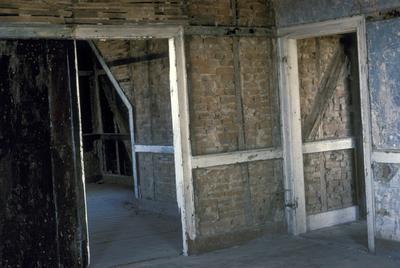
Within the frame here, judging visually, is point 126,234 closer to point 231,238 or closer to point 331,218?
point 231,238

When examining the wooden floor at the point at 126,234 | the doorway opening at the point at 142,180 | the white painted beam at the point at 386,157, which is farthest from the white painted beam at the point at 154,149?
the white painted beam at the point at 386,157

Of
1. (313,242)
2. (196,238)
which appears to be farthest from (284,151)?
(196,238)

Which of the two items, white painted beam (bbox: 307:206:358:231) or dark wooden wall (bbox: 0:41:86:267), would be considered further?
white painted beam (bbox: 307:206:358:231)

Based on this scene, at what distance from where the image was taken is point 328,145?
6.84 meters

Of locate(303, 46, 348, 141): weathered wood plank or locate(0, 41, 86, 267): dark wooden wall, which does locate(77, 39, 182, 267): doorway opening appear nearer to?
locate(0, 41, 86, 267): dark wooden wall

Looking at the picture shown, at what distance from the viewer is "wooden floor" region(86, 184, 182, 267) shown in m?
5.89

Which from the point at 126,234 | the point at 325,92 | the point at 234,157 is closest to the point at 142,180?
the point at 126,234

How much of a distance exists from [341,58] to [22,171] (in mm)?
4120

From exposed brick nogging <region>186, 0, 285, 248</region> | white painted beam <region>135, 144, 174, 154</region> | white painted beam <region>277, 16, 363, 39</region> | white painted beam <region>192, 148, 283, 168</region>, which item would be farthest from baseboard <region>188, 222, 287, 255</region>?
white painted beam <region>277, 16, 363, 39</region>

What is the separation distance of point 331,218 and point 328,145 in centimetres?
90

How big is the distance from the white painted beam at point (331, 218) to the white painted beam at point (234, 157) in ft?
2.96

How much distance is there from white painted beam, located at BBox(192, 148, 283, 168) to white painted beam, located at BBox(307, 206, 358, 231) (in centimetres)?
90

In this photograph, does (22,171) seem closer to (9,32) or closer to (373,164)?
(9,32)

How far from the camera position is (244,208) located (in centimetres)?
625
